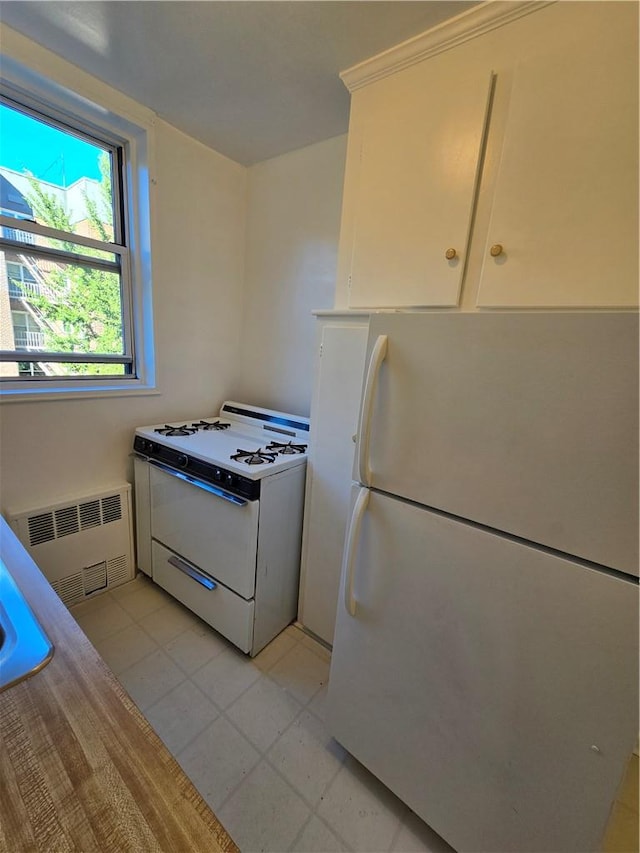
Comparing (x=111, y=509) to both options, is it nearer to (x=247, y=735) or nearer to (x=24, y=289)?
(x=24, y=289)

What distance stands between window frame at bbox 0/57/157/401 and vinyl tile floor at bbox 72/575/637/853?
1.16m

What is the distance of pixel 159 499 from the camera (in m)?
1.80

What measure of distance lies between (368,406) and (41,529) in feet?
5.50

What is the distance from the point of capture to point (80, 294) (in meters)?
1.77

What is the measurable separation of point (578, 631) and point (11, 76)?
102 inches

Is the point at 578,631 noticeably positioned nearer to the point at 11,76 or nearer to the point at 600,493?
the point at 600,493

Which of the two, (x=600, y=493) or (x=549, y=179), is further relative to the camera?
(x=549, y=179)

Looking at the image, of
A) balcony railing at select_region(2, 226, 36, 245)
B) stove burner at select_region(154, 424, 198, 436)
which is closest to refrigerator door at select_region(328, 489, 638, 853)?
stove burner at select_region(154, 424, 198, 436)

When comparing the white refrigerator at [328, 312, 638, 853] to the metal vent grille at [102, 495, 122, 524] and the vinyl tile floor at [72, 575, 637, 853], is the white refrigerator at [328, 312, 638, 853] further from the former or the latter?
the metal vent grille at [102, 495, 122, 524]

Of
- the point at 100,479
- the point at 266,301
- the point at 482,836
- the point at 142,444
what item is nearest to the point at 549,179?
the point at 266,301

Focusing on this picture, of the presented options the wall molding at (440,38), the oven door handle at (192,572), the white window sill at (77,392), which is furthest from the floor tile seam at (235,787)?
the wall molding at (440,38)

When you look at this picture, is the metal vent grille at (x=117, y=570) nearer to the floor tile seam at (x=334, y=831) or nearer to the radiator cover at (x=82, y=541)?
the radiator cover at (x=82, y=541)

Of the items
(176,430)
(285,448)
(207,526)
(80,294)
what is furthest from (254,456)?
(80,294)

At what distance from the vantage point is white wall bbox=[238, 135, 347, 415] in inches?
73.5
